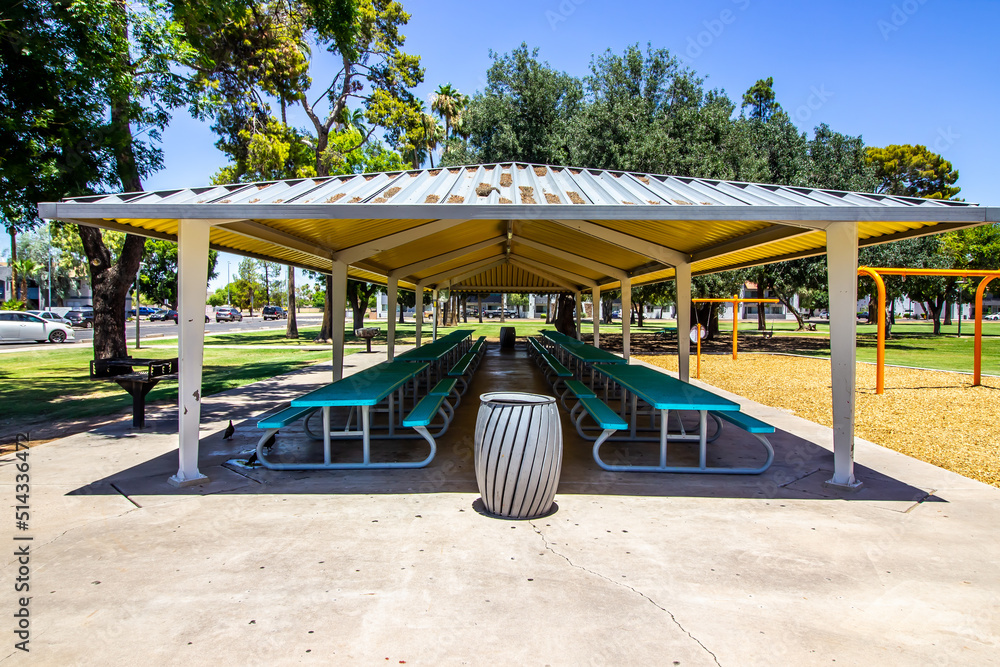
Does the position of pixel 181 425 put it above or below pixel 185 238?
below

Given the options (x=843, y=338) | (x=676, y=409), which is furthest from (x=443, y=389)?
(x=843, y=338)

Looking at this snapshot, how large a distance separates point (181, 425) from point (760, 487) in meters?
5.00

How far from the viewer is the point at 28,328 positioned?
23.0 metres

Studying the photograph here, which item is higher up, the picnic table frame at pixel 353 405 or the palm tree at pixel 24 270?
the palm tree at pixel 24 270

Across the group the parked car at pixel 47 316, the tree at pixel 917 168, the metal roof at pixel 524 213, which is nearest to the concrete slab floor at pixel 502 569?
the metal roof at pixel 524 213

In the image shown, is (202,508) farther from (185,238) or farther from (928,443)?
(928,443)

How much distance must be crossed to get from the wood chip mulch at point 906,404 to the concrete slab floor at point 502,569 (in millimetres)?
1102

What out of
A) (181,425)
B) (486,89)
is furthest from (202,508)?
(486,89)

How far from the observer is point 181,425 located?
507 centimetres

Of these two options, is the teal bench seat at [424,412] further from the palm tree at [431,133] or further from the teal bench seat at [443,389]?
the palm tree at [431,133]

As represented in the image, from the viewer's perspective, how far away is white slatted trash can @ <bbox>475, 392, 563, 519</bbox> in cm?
413

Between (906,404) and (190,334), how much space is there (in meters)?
10.3

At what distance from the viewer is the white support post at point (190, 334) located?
5.02m

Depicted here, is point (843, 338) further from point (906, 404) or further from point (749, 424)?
point (906, 404)
